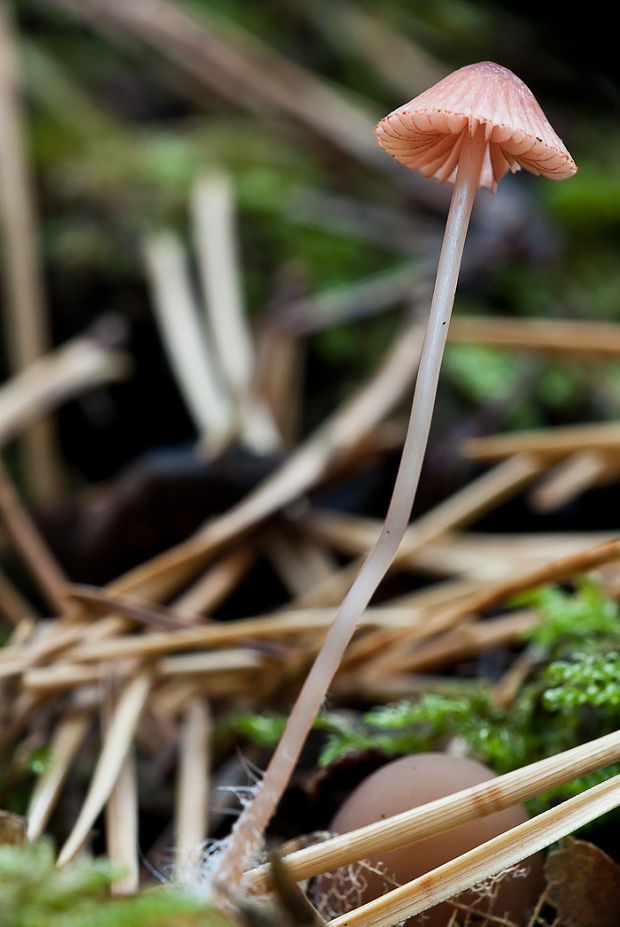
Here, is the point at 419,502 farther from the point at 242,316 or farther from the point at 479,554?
the point at 242,316

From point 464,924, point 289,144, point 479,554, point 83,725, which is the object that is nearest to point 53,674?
point 83,725

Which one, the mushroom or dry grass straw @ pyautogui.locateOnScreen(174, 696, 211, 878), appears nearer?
the mushroom

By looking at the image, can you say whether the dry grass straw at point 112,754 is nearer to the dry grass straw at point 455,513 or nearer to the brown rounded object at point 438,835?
the brown rounded object at point 438,835

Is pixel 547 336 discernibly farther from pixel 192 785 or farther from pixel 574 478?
pixel 192 785

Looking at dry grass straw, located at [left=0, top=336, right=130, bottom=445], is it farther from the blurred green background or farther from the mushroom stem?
the mushroom stem

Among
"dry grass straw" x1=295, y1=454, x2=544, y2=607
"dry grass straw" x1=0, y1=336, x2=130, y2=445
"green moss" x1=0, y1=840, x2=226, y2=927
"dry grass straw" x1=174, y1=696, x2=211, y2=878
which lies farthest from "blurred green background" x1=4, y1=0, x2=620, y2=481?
"green moss" x1=0, y1=840, x2=226, y2=927
